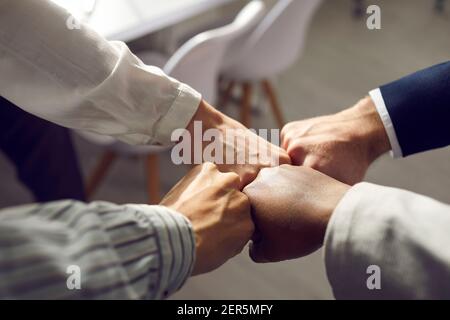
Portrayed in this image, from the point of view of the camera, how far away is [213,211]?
0.88 meters

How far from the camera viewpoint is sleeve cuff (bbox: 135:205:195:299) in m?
0.64

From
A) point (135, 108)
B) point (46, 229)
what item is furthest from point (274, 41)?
point (46, 229)

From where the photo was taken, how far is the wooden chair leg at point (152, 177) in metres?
1.70

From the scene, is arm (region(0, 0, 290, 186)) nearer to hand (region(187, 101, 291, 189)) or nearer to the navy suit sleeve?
hand (region(187, 101, 291, 189))

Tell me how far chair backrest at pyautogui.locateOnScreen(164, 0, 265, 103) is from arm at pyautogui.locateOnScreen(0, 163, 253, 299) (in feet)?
2.40

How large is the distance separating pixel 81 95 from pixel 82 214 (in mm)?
393

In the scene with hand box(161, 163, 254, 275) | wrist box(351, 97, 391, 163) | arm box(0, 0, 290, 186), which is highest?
arm box(0, 0, 290, 186)

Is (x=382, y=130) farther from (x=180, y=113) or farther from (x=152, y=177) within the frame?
(x=152, y=177)

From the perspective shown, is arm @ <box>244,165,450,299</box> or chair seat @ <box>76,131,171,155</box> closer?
arm @ <box>244,165,450,299</box>

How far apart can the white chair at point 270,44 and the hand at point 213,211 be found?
2.51 ft

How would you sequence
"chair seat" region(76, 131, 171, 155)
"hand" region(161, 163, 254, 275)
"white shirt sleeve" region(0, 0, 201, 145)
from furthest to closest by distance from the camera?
"chair seat" region(76, 131, 171, 155), "white shirt sleeve" region(0, 0, 201, 145), "hand" region(161, 163, 254, 275)

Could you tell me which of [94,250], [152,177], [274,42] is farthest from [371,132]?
[152,177]

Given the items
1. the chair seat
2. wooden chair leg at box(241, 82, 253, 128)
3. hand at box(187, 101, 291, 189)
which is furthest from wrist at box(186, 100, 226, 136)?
wooden chair leg at box(241, 82, 253, 128)

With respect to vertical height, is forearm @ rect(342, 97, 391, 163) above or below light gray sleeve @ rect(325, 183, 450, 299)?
above
